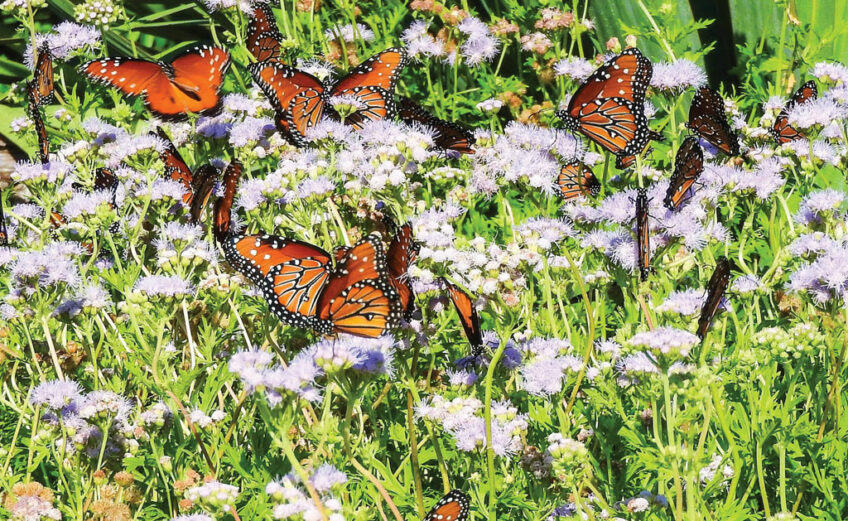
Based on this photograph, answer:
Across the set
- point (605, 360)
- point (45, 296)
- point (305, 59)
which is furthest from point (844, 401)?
point (305, 59)

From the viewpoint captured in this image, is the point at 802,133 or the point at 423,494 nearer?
the point at 423,494

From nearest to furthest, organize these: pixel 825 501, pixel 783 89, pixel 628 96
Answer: pixel 825 501 → pixel 628 96 → pixel 783 89

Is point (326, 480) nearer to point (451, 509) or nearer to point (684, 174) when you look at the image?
point (451, 509)

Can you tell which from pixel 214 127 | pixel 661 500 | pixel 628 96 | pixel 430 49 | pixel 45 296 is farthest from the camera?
pixel 430 49

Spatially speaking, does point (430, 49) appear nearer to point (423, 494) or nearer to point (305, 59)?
point (305, 59)

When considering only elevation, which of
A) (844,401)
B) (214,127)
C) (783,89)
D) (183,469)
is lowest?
(183,469)

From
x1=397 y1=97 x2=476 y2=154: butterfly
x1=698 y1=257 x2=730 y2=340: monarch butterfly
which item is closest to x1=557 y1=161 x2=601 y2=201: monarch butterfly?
x1=397 y1=97 x2=476 y2=154: butterfly

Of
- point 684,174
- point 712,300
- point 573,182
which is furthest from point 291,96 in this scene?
point 712,300
